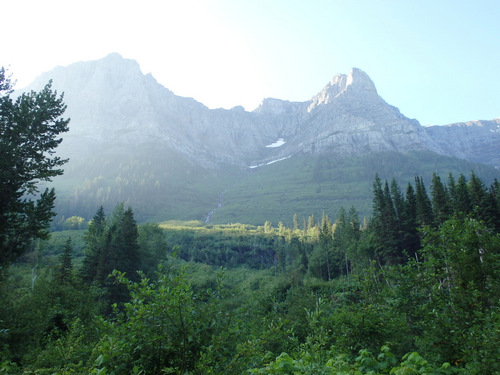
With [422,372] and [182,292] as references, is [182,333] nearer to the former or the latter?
[182,292]

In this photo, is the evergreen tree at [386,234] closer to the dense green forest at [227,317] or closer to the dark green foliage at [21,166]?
the dense green forest at [227,317]

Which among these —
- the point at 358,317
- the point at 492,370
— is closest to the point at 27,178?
the point at 358,317

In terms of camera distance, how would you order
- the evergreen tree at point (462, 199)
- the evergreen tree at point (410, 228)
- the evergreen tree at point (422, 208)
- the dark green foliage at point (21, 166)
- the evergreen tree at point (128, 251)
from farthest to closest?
the evergreen tree at point (410, 228), the evergreen tree at point (422, 208), the evergreen tree at point (462, 199), the evergreen tree at point (128, 251), the dark green foliage at point (21, 166)

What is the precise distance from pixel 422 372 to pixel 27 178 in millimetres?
20038

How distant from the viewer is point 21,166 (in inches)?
650

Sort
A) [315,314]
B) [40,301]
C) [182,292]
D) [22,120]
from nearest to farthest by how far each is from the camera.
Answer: [182,292] < [315,314] < [22,120] < [40,301]

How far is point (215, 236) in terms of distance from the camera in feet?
419

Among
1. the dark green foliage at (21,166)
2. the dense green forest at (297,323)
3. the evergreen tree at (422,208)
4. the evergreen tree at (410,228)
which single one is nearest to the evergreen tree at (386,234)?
the evergreen tree at (410,228)

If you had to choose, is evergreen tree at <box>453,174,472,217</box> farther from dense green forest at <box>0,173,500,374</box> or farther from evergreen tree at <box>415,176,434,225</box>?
dense green forest at <box>0,173,500,374</box>

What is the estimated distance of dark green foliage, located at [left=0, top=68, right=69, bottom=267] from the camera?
51.5ft

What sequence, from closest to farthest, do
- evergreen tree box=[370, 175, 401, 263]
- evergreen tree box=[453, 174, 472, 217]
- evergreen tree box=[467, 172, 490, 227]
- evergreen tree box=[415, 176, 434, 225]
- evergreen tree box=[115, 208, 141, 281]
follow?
evergreen tree box=[115, 208, 141, 281], evergreen tree box=[467, 172, 490, 227], evergreen tree box=[453, 174, 472, 217], evergreen tree box=[415, 176, 434, 225], evergreen tree box=[370, 175, 401, 263]

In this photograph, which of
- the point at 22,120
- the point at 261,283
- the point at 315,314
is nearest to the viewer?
the point at 315,314

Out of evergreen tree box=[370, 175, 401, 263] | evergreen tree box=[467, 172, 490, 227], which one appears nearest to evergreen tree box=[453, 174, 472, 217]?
evergreen tree box=[467, 172, 490, 227]

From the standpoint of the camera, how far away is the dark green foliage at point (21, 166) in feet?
51.5
